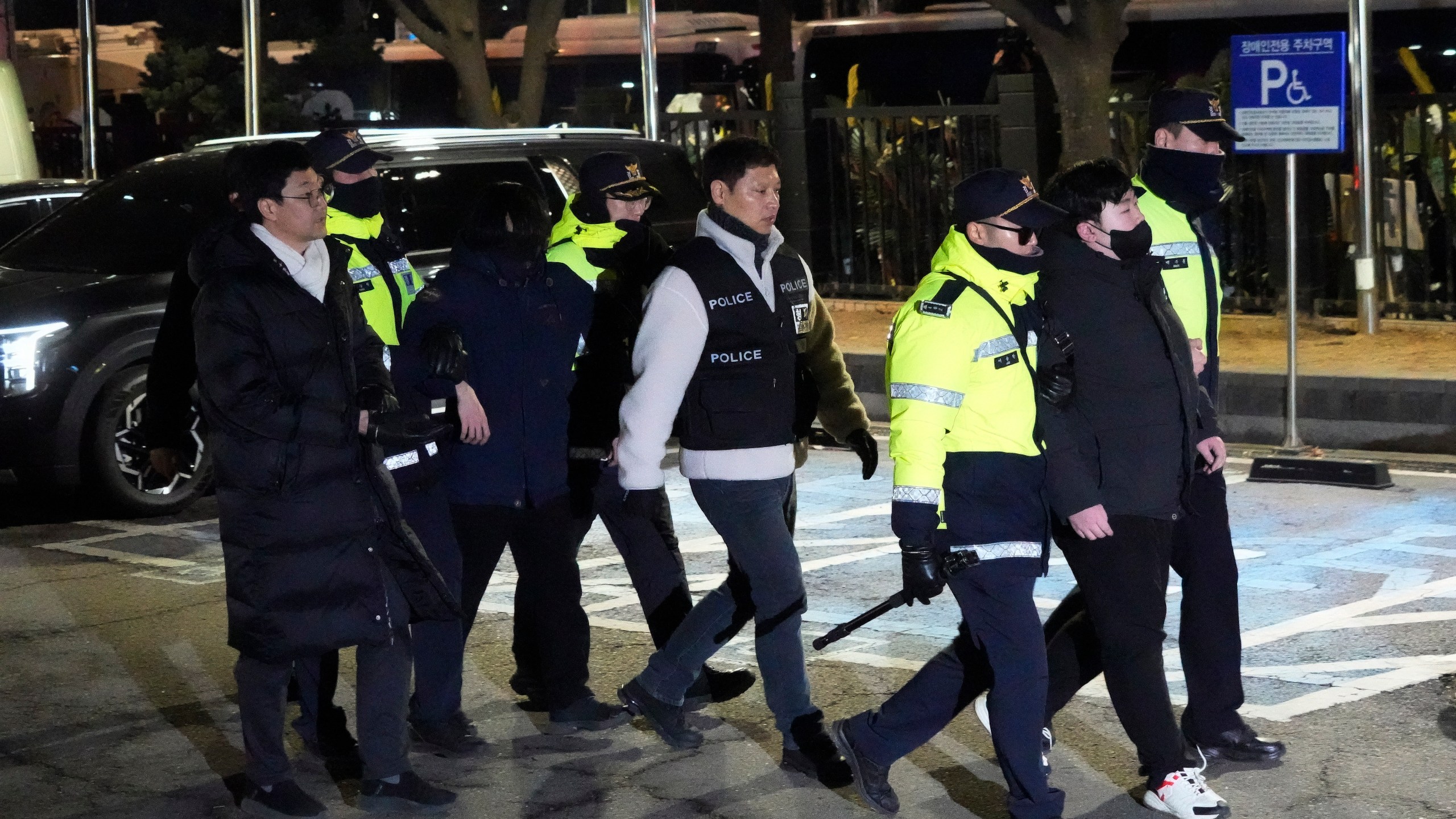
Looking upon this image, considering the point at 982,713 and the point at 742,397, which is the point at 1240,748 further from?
the point at 742,397

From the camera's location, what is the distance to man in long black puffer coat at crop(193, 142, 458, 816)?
5168mm

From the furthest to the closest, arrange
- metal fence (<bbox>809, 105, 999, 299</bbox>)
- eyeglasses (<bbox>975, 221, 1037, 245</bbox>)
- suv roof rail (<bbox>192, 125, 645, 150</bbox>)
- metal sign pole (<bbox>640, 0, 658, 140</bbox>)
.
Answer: metal fence (<bbox>809, 105, 999, 299</bbox>), metal sign pole (<bbox>640, 0, 658, 140</bbox>), suv roof rail (<bbox>192, 125, 645, 150</bbox>), eyeglasses (<bbox>975, 221, 1037, 245</bbox>)

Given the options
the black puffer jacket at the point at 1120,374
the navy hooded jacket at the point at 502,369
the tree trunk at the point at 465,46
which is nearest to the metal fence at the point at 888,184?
the tree trunk at the point at 465,46

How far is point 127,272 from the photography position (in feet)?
34.0

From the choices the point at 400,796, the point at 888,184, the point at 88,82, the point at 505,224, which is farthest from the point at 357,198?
the point at 88,82

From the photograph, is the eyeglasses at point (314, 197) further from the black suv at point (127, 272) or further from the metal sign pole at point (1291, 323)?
the metal sign pole at point (1291, 323)

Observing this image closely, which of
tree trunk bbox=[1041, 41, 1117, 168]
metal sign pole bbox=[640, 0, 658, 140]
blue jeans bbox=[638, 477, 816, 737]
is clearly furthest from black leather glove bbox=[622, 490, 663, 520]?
metal sign pole bbox=[640, 0, 658, 140]

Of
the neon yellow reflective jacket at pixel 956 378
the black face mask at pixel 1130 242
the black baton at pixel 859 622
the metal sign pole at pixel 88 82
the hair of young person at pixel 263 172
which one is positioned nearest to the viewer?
the neon yellow reflective jacket at pixel 956 378

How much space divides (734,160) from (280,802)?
2.17 m

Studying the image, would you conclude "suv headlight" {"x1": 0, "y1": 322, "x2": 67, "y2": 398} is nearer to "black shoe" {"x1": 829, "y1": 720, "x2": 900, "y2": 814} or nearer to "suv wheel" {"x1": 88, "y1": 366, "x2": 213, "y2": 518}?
"suv wheel" {"x1": 88, "y1": 366, "x2": 213, "y2": 518}

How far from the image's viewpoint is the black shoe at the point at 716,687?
21.4 feet

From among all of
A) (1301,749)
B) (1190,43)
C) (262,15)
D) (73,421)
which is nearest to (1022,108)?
(1190,43)

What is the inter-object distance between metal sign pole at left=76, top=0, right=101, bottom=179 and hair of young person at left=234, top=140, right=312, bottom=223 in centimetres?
1423

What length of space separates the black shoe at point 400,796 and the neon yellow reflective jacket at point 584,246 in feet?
5.49
